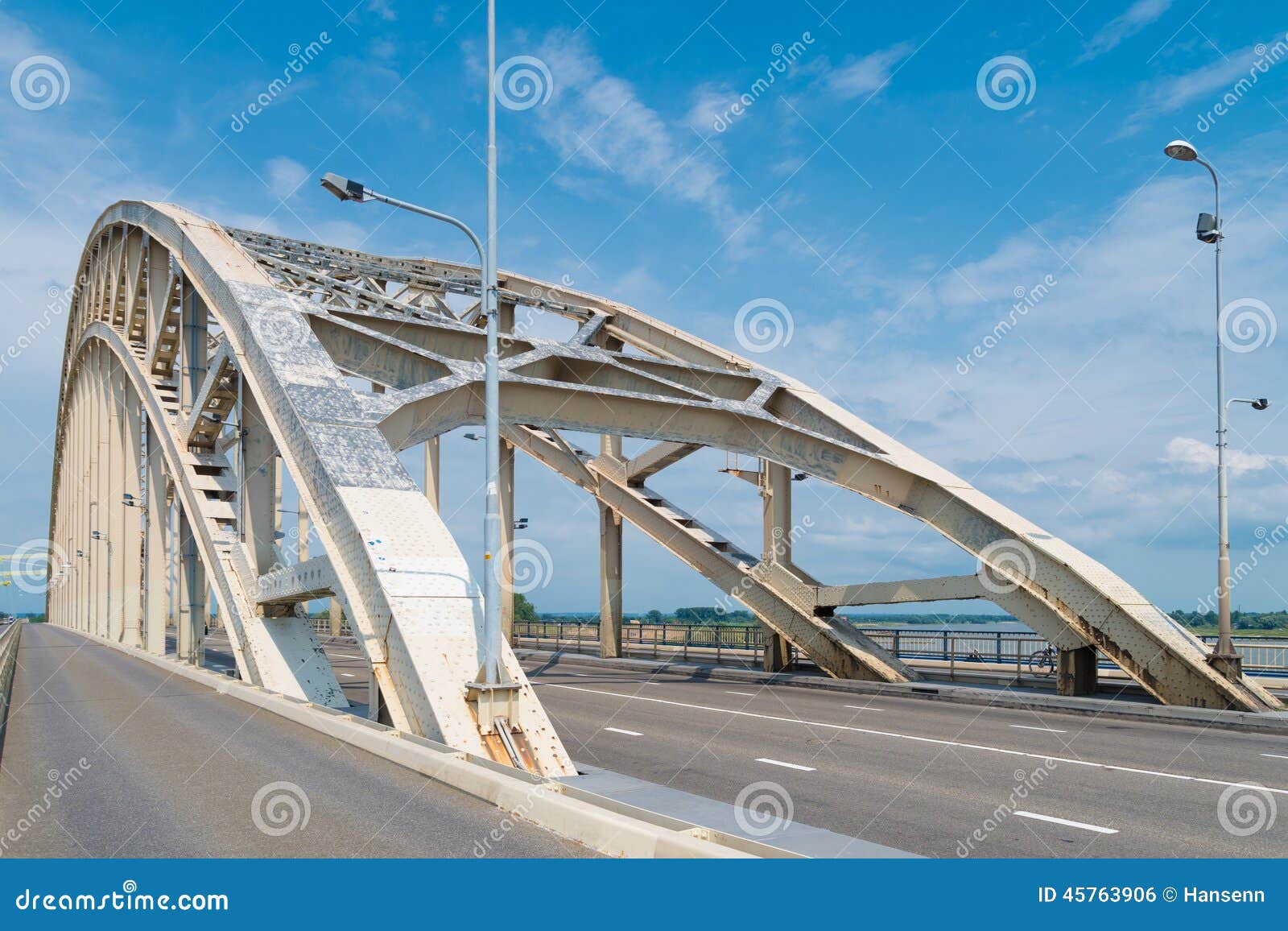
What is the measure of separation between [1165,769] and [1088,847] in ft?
15.6

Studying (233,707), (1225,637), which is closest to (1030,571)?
(1225,637)

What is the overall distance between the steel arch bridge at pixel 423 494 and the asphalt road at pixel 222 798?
4.98 feet

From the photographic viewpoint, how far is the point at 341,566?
13.4 m

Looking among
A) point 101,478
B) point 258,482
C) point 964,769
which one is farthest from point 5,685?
point 101,478

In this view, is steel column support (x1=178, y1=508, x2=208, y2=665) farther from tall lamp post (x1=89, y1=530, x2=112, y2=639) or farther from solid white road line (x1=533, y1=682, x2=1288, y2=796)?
tall lamp post (x1=89, y1=530, x2=112, y2=639)

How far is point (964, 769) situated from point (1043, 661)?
1458 centimetres

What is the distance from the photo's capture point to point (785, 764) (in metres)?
12.8

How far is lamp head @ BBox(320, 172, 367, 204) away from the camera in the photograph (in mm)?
13156

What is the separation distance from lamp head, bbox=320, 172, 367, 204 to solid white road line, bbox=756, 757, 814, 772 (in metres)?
9.22

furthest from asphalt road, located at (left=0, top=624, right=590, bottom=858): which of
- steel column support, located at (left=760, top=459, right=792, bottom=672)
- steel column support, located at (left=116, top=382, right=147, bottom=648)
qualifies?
steel column support, located at (left=116, top=382, right=147, bottom=648)

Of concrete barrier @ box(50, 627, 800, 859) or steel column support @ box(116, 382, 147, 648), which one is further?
steel column support @ box(116, 382, 147, 648)

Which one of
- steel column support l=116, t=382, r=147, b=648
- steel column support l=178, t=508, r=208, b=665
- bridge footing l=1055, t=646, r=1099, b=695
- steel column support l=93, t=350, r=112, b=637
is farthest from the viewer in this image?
steel column support l=93, t=350, r=112, b=637

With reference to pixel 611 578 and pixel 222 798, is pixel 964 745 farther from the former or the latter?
pixel 611 578

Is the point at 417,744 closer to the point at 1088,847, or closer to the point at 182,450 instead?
the point at 1088,847
